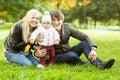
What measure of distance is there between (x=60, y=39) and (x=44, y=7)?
40.6 m

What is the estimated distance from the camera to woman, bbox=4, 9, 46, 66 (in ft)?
26.3

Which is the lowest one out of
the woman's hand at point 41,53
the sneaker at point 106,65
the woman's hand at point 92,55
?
the sneaker at point 106,65

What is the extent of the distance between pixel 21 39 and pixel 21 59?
450 mm

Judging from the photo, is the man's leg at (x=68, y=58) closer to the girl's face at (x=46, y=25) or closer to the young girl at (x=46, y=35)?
the young girl at (x=46, y=35)

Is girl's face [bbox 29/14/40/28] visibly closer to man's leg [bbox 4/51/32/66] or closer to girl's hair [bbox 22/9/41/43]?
girl's hair [bbox 22/9/41/43]

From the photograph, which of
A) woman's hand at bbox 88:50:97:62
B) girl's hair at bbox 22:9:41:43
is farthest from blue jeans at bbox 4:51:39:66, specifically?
woman's hand at bbox 88:50:97:62

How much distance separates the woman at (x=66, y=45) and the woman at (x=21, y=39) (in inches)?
18.3

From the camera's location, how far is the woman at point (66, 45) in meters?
8.08

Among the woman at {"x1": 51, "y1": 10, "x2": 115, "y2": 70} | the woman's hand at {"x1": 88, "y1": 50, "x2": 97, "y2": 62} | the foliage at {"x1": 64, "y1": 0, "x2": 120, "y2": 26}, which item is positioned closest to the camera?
the woman's hand at {"x1": 88, "y1": 50, "x2": 97, "y2": 62}

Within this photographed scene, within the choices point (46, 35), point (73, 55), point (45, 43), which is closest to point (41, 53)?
point (45, 43)

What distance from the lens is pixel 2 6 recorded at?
44250mm

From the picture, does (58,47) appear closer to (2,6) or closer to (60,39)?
(60,39)

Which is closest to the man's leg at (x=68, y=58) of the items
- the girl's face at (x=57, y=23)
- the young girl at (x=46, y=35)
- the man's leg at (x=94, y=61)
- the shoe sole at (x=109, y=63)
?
the man's leg at (x=94, y=61)

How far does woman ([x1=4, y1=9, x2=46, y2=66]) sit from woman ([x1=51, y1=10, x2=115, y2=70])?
47cm
